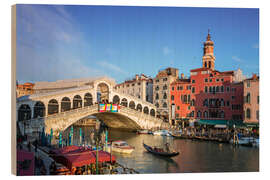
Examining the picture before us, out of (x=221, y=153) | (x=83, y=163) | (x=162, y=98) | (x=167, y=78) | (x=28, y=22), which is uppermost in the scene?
(x=28, y=22)

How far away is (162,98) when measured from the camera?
1480 centimetres

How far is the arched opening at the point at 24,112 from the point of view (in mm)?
7580

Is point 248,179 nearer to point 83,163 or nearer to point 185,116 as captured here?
point 83,163

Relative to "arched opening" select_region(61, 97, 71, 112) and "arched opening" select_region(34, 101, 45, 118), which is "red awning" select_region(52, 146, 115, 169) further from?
"arched opening" select_region(61, 97, 71, 112)

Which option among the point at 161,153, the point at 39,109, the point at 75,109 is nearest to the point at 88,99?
the point at 75,109

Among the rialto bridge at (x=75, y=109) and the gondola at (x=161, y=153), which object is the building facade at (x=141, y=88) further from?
the gondola at (x=161, y=153)

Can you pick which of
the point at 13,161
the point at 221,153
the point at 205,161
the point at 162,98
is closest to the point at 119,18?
the point at 13,161

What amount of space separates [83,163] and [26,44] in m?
3.22

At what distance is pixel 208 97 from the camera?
12602 mm

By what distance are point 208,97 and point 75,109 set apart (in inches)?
265

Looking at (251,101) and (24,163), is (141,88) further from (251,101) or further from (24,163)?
(24,163)

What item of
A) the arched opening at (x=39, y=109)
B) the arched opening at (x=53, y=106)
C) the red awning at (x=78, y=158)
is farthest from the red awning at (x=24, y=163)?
the arched opening at (x=53, y=106)

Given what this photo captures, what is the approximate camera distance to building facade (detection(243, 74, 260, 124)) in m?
9.77

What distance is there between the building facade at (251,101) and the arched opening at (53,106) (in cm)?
781
